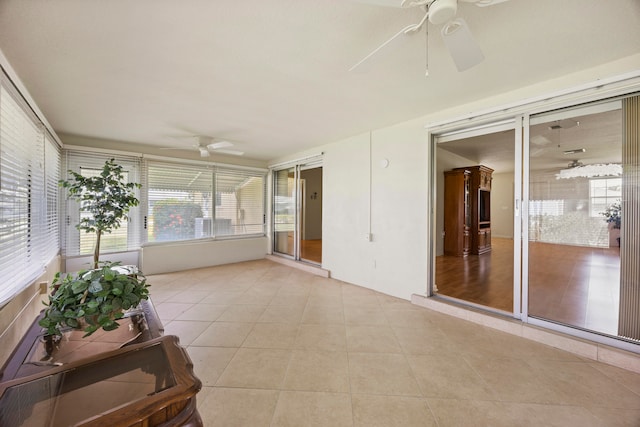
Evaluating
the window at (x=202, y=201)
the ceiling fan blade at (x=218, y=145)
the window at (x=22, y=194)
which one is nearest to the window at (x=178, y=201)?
the window at (x=202, y=201)

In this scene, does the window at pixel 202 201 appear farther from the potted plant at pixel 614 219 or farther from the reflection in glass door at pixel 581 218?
the potted plant at pixel 614 219

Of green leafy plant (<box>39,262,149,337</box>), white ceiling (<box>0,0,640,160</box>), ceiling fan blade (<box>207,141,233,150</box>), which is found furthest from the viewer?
ceiling fan blade (<box>207,141,233,150</box>)

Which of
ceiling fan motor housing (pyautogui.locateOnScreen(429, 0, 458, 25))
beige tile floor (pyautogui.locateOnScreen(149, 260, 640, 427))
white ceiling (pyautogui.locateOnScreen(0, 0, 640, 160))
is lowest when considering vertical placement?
beige tile floor (pyautogui.locateOnScreen(149, 260, 640, 427))

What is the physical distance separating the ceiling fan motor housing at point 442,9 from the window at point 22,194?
3.01 metres

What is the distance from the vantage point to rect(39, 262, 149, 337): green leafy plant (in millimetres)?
1101

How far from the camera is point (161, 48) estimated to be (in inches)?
71.1

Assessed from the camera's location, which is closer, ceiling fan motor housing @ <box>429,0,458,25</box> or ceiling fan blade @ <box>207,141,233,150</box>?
ceiling fan motor housing @ <box>429,0,458,25</box>

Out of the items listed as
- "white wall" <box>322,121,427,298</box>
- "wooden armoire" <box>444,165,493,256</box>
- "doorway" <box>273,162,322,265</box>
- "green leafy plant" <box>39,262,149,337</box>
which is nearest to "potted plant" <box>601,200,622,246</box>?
"white wall" <box>322,121,427,298</box>

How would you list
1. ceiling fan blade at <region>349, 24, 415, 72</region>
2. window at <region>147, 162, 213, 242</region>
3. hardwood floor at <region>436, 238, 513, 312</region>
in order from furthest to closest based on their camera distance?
window at <region>147, 162, 213, 242</region> → hardwood floor at <region>436, 238, 513, 312</region> → ceiling fan blade at <region>349, 24, 415, 72</region>

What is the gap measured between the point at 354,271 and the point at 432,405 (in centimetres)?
252

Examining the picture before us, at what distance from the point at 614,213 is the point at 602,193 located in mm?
183

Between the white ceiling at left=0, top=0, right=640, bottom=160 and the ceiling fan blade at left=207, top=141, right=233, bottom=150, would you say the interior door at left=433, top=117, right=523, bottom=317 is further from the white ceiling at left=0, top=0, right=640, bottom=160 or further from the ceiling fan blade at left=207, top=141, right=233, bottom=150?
the ceiling fan blade at left=207, top=141, right=233, bottom=150

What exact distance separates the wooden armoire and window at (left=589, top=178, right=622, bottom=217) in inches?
141

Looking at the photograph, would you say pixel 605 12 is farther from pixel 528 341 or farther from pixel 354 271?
pixel 354 271
